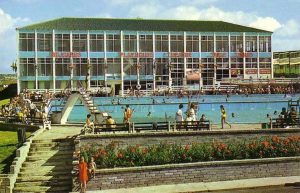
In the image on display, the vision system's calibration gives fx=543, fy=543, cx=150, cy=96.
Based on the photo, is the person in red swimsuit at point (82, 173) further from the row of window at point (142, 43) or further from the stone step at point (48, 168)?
the row of window at point (142, 43)

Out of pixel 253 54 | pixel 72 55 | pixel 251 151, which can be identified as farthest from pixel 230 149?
pixel 253 54

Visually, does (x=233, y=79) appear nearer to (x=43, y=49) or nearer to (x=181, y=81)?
(x=181, y=81)

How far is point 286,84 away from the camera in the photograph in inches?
3130

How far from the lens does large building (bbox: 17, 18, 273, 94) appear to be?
76.8 m

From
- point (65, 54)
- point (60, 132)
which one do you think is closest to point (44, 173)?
point (60, 132)

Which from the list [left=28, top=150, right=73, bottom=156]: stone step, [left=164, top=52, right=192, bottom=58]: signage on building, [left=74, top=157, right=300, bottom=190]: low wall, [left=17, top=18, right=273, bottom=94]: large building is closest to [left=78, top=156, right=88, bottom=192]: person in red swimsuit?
[left=74, top=157, right=300, bottom=190]: low wall

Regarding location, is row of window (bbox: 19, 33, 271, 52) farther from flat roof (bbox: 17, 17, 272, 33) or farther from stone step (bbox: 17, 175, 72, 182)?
stone step (bbox: 17, 175, 72, 182)

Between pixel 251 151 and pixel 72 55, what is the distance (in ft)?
189

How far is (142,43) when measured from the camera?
8012 cm

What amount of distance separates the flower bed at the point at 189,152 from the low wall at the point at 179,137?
23 centimetres

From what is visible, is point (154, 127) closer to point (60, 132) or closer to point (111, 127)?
point (111, 127)

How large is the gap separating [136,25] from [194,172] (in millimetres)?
63114

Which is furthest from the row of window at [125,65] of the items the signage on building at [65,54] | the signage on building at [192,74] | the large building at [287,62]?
the large building at [287,62]

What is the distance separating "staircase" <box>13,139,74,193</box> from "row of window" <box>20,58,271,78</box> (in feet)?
179
